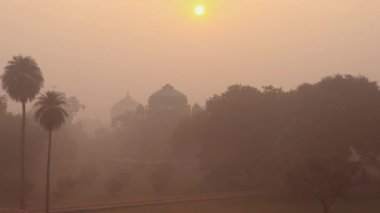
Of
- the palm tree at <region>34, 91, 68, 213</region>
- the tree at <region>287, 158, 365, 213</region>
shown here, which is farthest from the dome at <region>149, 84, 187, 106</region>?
the tree at <region>287, 158, 365, 213</region>

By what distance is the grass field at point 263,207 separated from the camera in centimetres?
4253

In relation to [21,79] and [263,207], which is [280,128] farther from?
[21,79]

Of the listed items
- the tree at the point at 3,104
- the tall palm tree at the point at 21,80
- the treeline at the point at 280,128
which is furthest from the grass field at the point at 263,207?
the tree at the point at 3,104

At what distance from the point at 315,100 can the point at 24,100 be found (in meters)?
31.3

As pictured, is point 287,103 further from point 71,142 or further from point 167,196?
point 71,142

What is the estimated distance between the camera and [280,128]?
5656 centimetres

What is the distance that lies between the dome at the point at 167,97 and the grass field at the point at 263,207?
4775 cm

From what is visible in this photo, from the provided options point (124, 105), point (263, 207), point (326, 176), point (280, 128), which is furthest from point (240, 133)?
point (124, 105)

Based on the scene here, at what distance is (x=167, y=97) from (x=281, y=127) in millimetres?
41006

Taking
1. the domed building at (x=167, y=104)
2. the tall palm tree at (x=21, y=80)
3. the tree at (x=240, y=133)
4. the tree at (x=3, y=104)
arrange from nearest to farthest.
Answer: the tall palm tree at (x=21, y=80), the tree at (x=240, y=133), the tree at (x=3, y=104), the domed building at (x=167, y=104)

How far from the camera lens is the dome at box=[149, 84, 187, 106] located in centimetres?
9450

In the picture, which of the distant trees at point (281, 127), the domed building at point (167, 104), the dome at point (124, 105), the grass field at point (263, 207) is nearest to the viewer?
the grass field at point (263, 207)

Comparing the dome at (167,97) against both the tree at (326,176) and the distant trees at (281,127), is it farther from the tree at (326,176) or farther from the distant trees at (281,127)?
the tree at (326,176)

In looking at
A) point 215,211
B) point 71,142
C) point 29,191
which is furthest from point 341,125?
point 71,142
